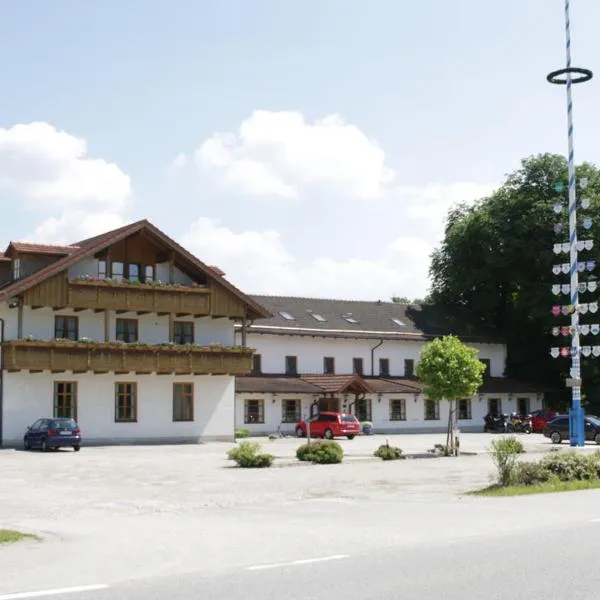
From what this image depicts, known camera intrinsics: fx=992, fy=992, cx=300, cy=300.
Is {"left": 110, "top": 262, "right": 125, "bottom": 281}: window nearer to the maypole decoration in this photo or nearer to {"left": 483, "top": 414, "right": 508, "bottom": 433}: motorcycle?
the maypole decoration

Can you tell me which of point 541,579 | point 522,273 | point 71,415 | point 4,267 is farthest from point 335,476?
point 522,273

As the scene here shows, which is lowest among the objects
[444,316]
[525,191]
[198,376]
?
[198,376]

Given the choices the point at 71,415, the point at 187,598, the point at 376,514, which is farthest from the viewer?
the point at 71,415

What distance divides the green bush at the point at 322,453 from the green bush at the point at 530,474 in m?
10.4

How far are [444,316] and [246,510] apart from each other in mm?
55515

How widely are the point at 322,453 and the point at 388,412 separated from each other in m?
31.6

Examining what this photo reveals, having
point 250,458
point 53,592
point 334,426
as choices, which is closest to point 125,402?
point 334,426

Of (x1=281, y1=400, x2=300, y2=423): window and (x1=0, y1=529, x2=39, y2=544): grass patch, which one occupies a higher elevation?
(x1=281, y1=400, x2=300, y2=423): window

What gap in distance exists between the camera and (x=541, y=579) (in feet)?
31.4

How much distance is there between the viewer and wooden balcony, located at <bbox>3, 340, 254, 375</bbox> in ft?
137

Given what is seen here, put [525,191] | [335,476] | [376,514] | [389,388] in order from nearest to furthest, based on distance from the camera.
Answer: [376,514] < [335,476] < [389,388] < [525,191]

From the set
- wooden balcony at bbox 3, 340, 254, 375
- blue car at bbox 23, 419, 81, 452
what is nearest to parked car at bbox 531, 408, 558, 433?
wooden balcony at bbox 3, 340, 254, 375

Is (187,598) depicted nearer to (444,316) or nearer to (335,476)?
(335,476)

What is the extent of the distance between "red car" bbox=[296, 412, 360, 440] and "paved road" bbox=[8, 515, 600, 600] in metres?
40.5
